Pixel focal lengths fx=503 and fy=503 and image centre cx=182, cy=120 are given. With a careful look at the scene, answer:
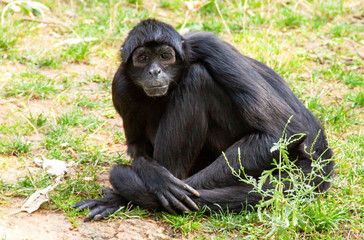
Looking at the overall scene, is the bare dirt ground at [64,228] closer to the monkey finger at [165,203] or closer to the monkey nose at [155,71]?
the monkey finger at [165,203]

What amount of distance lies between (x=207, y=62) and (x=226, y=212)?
1932 millimetres

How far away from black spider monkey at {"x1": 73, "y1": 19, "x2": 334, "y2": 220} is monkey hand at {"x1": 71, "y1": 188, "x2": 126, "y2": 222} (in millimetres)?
12

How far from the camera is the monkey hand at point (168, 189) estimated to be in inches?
236

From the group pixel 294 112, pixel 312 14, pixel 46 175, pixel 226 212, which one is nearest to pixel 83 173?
pixel 46 175

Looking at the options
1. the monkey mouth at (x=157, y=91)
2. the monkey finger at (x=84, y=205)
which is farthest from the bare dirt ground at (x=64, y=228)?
the monkey mouth at (x=157, y=91)

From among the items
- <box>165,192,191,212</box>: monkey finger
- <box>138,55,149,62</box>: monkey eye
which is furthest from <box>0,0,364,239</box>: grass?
<box>138,55,149,62</box>: monkey eye

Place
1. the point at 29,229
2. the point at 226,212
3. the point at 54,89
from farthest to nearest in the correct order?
the point at 54,89 → the point at 226,212 → the point at 29,229

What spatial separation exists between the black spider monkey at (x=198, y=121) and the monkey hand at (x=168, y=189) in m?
0.01

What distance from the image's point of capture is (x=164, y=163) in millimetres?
6465

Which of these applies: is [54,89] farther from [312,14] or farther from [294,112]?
[312,14]

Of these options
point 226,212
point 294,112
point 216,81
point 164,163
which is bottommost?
point 226,212

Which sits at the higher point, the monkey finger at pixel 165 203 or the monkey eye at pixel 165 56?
the monkey eye at pixel 165 56

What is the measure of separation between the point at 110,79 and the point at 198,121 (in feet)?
12.6

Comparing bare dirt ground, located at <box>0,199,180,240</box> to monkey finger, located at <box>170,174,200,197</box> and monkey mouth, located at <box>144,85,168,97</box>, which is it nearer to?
monkey finger, located at <box>170,174,200,197</box>
